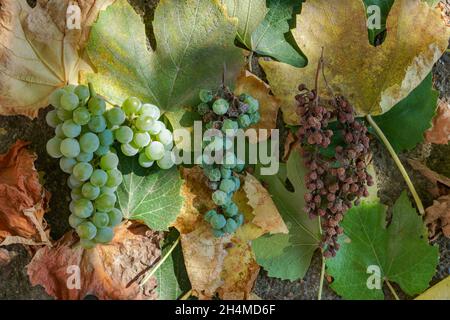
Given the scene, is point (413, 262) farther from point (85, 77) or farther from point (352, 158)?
point (85, 77)

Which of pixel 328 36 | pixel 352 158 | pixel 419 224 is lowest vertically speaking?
pixel 419 224

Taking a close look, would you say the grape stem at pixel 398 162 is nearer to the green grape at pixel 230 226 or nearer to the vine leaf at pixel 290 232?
the vine leaf at pixel 290 232

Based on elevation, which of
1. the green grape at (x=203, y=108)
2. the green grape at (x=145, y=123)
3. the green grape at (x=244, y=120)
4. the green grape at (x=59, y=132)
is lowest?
the green grape at (x=59, y=132)

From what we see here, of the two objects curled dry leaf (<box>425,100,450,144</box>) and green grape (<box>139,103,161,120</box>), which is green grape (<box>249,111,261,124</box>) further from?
curled dry leaf (<box>425,100,450,144</box>)

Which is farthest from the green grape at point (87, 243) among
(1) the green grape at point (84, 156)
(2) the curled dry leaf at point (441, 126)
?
(2) the curled dry leaf at point (441, 126)

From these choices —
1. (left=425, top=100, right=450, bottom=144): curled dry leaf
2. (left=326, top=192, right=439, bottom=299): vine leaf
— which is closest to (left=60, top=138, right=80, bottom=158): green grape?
(left=326, top=192, right=439, bottom=299): vine leaf
